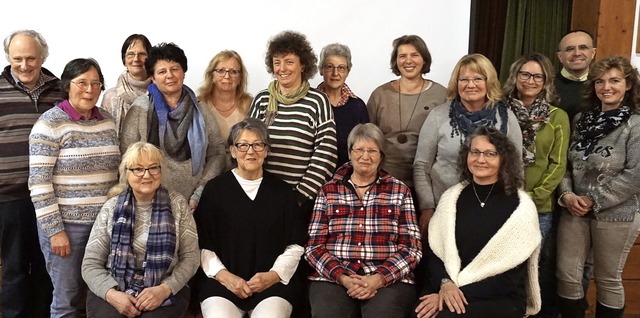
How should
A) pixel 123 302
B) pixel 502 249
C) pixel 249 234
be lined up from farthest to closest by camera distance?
pixel 249 234
pixel 502 249
pixel 123 302

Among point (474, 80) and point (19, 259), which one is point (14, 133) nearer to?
point (19, 259)

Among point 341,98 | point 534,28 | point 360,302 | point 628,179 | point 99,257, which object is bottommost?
point 360,302

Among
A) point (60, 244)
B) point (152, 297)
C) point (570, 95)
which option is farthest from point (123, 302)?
point (570, 95)

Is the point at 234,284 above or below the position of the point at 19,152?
below

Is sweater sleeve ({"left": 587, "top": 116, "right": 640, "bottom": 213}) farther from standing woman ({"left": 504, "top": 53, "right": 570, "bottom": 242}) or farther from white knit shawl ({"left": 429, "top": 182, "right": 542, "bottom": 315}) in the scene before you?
white knit shawl ({"left": 429, "top": 182, "right": 542, "bottom": 315})

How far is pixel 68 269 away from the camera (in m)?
2.41

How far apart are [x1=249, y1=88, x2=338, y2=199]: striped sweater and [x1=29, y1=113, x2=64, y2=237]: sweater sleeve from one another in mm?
962

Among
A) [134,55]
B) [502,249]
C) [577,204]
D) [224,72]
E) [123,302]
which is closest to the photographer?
[123,302]

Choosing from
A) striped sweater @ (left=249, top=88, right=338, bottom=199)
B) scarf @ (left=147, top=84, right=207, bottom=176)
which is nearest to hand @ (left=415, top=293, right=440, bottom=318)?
striped sweater @ (left=249, top=88, right=338, bottom=199)

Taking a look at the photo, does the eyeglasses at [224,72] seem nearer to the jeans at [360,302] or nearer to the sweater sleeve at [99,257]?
the sweater sleeve at [99,257]

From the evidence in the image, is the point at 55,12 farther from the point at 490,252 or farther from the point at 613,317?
the point at 613,317

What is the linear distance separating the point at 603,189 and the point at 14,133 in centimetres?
278

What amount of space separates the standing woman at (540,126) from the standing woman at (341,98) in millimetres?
774

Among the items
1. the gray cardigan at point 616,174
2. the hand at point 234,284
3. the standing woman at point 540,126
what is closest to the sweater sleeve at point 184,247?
the hand at point 234,284
